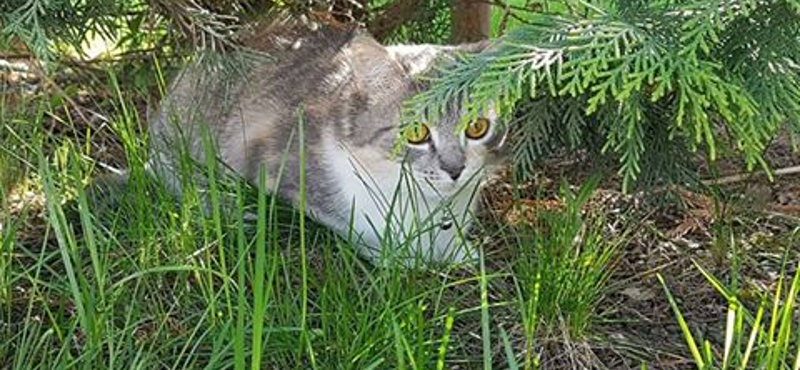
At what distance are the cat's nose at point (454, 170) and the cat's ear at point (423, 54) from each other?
21cm

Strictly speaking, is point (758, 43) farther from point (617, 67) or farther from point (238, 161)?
point (238, 161)

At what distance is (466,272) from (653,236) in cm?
50

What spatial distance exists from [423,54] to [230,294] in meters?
0.75

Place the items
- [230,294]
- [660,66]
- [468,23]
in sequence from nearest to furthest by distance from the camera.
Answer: [660,66], [230,294], [468,23]

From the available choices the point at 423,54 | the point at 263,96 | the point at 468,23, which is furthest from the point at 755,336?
the point at 468,23

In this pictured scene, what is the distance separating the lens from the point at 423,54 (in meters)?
2.62

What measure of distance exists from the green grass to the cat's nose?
18 cm

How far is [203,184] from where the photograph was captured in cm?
272

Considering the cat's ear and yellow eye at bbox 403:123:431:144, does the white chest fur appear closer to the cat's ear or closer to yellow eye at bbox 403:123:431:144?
yellow eye at bbox 403:123:431:144

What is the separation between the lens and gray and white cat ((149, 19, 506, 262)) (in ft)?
8.05

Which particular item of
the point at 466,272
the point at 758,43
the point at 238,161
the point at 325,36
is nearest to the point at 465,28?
the point at 325,36

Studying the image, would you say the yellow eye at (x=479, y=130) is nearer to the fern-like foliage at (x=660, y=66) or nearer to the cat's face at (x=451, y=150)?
the cat's face at (x=451, y=150)

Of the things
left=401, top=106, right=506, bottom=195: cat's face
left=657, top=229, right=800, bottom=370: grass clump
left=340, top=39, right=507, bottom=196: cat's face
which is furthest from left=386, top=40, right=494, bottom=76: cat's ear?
left=657, top=229, right=800, bottom=370: grass clump

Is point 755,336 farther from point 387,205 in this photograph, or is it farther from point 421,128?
point 387,205
